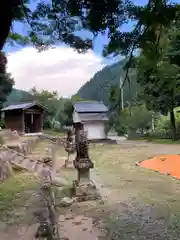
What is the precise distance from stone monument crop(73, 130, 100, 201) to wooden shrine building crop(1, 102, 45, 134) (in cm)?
1895

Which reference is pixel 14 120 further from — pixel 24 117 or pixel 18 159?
pixel 18 159

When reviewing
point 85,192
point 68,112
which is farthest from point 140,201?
point 68,112

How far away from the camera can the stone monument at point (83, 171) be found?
729 centimetres

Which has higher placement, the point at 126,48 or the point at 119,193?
A: the point at 126,48

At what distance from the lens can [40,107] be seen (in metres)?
27.9

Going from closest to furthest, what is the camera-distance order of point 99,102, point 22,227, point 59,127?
point 22,227 < point 99,102 < point 59,127

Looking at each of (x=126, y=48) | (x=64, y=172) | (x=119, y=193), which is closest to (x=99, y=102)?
(x=64, y=172)

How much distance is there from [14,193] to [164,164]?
30.7ft

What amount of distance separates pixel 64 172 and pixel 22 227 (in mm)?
6826

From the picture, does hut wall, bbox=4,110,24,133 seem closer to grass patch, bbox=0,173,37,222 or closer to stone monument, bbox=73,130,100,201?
grass patch, bbox=0,173,37,222

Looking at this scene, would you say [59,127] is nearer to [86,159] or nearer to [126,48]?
[86,159]

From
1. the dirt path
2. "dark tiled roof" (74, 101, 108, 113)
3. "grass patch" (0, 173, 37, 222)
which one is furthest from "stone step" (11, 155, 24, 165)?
"dark tiled roof" (74, 101, 108, 113)

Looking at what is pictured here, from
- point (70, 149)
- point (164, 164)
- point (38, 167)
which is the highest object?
point (70, 149)

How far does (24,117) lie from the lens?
87.9ft
